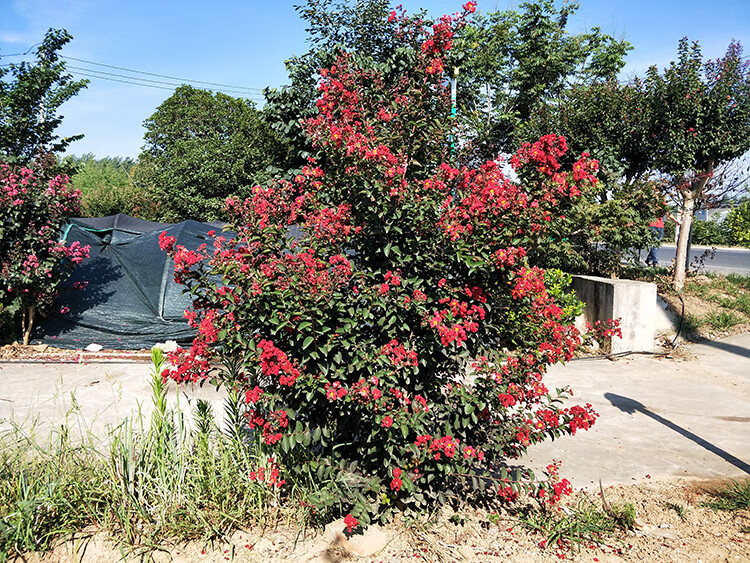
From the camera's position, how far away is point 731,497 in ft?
11.5

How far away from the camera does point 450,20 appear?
3203 mm

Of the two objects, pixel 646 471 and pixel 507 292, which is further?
pixel 646 471

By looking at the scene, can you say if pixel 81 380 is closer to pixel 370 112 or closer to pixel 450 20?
pixel 370 112

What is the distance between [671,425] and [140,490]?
4.60m

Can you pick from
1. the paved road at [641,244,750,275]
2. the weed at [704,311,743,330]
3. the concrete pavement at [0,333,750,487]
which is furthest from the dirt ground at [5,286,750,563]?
the paved road at [641,244,750,275]

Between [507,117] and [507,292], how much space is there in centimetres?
1365

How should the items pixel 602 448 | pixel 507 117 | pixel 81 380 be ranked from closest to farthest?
pixel 602 448 < pixel 81 380 < pixel 507 117

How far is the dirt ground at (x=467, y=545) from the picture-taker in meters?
2.80

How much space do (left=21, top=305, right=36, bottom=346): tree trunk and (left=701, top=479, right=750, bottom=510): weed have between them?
336 inches

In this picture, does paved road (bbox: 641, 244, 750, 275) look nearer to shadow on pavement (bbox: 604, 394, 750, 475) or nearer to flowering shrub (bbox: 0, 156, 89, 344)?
shadow on pavement (bbox: 604, 394, 750, 475)

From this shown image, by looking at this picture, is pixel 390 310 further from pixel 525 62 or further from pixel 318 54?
pixel 525 62

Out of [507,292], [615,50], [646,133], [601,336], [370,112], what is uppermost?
[615,50]

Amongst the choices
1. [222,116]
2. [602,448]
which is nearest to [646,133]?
[602,448]

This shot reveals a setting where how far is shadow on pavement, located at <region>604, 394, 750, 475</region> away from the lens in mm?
4209
